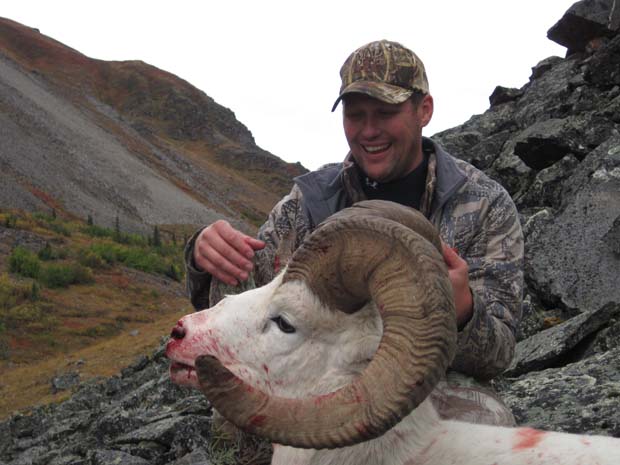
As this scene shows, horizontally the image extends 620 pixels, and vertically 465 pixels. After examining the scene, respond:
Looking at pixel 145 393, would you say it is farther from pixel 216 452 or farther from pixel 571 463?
pixel 571 463

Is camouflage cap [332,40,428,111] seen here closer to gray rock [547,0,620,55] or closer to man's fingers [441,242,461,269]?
man's fingers [441,242,461,269]

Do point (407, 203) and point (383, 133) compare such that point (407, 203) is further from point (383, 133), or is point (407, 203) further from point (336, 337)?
point (336, 337)

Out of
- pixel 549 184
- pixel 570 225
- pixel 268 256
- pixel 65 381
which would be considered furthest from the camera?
pixel 65 381

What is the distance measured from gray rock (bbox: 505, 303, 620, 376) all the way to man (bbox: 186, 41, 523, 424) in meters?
2.50

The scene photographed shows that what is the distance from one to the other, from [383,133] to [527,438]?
2213 mm

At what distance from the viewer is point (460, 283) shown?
3.89 metres

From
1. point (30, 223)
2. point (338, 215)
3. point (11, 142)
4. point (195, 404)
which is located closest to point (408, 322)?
point (338, 215)

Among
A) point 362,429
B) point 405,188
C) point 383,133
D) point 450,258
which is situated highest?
point 383,133

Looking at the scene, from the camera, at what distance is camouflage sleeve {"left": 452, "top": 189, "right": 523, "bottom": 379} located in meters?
4.30

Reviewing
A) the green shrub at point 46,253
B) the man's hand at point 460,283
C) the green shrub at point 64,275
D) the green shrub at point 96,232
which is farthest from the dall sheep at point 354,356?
the green shrub at point 96,232

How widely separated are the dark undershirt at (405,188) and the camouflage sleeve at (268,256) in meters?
0.55

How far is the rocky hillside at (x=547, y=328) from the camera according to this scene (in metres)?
5.99

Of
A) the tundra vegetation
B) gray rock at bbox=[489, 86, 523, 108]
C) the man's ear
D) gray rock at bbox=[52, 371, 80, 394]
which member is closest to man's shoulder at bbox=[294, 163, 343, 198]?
the man's ear

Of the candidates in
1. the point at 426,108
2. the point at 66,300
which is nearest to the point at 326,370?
the point at 426,108
